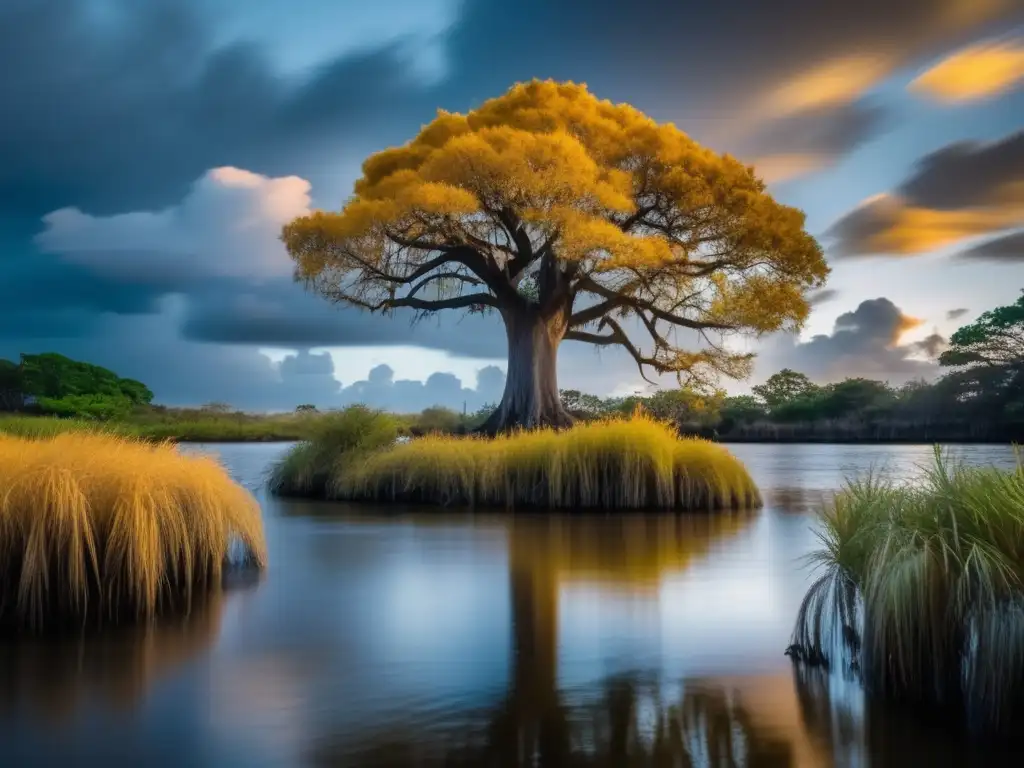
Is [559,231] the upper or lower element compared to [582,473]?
upper

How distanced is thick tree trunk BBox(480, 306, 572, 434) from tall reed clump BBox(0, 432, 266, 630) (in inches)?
436

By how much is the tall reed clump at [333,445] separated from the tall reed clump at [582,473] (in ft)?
2.81

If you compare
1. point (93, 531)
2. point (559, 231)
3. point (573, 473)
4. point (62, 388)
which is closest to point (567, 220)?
point (559, 231)

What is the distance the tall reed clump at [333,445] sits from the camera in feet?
46.4

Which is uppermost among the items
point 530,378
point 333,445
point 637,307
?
point 637,307

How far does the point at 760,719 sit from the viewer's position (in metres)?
3.35

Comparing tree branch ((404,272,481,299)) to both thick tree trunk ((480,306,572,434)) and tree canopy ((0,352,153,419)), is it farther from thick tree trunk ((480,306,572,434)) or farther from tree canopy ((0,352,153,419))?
tree canopy ((0,352,153,419))

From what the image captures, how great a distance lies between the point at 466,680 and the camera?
3975 mm

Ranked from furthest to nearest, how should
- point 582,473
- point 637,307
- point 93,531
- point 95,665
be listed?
1. point 637,307
2. point 582,473
3. point 93,531
4. point 95,665

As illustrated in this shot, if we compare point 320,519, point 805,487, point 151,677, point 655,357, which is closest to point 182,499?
point 151,677

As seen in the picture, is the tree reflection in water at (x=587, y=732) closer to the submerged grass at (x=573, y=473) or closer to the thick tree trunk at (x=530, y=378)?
the submerged grass at (x=573, y=473)

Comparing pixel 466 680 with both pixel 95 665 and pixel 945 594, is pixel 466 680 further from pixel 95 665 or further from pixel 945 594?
pixel 945 594

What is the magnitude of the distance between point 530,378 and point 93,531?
39.9 ft

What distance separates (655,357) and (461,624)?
14.1m
